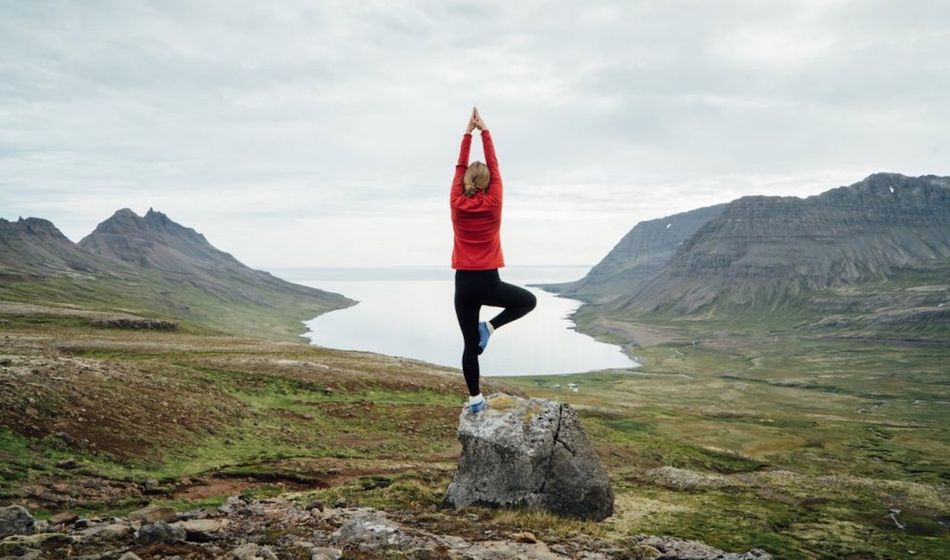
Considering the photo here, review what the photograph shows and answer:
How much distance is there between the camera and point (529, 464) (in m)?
16.0

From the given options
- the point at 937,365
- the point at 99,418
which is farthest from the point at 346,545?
the point at 937,365

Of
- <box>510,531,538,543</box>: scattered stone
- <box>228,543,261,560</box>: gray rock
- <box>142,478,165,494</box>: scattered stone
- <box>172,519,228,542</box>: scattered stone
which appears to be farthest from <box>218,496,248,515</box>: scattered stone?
<box>510,531,538,543</box>: scattered stone

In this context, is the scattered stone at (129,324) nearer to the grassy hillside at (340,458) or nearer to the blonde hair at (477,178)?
the grassy hillside at (340,458)

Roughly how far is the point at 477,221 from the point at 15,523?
398 inches

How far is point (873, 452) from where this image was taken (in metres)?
77.6

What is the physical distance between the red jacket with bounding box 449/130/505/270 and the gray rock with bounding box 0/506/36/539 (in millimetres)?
9191

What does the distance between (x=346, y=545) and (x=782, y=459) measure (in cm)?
6731

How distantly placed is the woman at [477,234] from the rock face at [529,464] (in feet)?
17.2

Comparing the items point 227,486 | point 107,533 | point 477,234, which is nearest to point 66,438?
point 227,486

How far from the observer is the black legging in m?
12.0

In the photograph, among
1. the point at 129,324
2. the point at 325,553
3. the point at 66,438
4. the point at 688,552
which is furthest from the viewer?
the point at 129,324

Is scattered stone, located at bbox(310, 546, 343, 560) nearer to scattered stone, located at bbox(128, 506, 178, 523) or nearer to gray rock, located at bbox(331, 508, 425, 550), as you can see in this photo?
gray rock, located at bbox(331, 508, 425, 550)

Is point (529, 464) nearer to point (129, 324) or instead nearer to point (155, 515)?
point (155, 515)

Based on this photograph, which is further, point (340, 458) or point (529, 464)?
point (340, 458)
